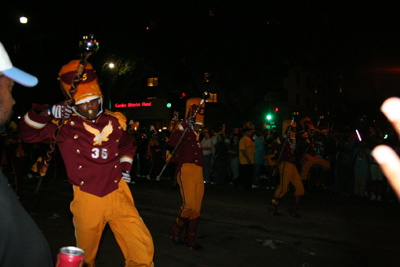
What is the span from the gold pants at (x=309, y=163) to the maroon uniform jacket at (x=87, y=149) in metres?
8.63

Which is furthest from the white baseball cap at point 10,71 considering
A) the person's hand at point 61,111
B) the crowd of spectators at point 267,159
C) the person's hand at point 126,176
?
the crowd of spectators at point 267,159

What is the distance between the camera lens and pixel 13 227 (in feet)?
4.51

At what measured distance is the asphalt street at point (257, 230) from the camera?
531 cm

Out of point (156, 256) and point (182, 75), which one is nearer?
point (156, 256)

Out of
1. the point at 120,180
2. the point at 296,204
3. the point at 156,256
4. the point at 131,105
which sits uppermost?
the point at 131,105

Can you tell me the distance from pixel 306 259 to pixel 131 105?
127 feet

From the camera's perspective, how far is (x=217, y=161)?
14.0 m

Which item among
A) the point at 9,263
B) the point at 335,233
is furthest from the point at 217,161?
the point at 9,263

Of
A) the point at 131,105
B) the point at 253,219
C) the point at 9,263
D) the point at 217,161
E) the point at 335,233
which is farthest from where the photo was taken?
the point at 131,105

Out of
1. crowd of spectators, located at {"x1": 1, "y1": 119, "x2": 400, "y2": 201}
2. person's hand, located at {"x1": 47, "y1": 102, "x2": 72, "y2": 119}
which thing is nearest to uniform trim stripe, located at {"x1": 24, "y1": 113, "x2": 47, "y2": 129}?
person's hand, located at {"x1": 47, "y1": 102, "x2": 72, "y2": 119}

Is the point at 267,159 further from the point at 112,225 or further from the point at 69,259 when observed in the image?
the point at 69,259

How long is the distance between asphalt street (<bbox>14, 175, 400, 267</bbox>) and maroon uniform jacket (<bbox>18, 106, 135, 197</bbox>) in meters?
0.46

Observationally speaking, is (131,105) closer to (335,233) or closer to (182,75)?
(182,75)

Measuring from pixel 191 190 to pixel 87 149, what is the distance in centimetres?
273
